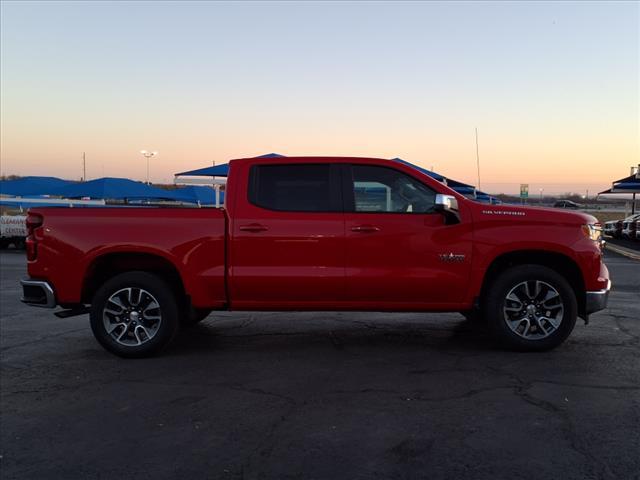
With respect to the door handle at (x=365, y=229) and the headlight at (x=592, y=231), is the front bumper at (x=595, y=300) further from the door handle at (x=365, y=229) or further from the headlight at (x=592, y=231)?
the door handle at (x=365, y=229)

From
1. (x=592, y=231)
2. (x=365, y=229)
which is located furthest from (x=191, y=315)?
(x=592, y=231)

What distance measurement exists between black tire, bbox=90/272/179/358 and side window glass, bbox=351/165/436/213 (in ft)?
7.08

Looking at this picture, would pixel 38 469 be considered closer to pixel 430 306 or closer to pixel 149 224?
pixel 149 224

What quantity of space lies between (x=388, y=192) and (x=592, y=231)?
83.3 inches

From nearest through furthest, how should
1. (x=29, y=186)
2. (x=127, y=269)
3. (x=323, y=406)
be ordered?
(x=323, y=406) → (x=127, y=269) → (x=29, y=186)

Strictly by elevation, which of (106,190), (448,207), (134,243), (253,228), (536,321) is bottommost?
(536,321)

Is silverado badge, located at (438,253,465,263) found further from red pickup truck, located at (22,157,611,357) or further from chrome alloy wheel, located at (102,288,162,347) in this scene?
chrome alloy wheel, located at (102,288,162,347)

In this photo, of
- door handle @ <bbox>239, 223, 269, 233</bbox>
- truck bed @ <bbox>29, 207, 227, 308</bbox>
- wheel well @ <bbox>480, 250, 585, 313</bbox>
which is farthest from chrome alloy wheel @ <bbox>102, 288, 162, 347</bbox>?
wheel well @ <bbox>480, 250, 585, 313</bbox>

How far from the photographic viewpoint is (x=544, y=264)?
6.07 meters

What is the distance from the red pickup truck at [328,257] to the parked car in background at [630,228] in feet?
69.8

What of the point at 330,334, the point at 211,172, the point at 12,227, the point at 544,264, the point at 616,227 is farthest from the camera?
the point at 616,227

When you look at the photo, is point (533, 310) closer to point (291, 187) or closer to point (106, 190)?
point (291, 187)

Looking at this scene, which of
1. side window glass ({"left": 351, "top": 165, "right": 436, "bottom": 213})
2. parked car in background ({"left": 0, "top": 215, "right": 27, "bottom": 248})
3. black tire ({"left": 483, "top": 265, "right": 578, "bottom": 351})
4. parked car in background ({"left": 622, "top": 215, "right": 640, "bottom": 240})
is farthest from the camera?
parked car in background ({"left": 622, "top": 215, "right": 640, "bottom": 240})

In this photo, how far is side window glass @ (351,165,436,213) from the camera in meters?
5.94
